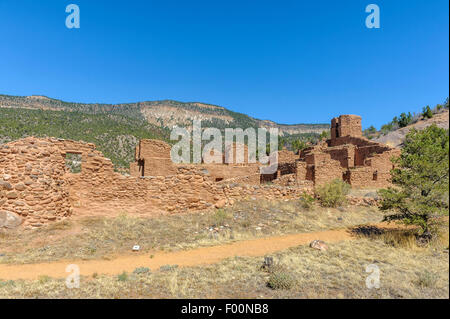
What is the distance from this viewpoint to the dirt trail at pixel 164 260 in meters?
5.52

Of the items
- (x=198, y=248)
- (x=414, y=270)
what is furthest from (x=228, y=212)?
(x=414, y=270)

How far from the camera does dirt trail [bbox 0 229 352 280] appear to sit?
5.52 metres

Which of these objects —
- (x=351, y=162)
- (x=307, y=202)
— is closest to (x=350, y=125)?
(x=351, y=162)

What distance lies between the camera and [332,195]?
11688 mm

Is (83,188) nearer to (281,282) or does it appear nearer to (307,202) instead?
(281,282)

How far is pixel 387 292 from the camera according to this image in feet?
12.4

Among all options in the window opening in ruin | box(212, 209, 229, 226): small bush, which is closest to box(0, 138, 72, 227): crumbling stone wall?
box(212, 209, 229, 226): small bush

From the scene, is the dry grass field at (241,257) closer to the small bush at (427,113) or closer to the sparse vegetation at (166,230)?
the sparse vegetation at (166,230)

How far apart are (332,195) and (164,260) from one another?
8.32m

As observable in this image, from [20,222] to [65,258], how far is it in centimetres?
261

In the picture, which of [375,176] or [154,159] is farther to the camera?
[375,176]

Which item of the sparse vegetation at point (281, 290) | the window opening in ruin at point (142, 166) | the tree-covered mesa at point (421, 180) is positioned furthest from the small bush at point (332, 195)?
the window opening in ruin at point (142, 166)

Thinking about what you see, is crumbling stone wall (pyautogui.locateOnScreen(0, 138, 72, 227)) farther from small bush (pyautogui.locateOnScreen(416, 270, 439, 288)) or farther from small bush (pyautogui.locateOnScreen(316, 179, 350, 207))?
small bush (pyautogui.locateOnScreen(316, 179, 350, 207))

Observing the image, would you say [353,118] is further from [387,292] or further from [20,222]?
[20,222]
